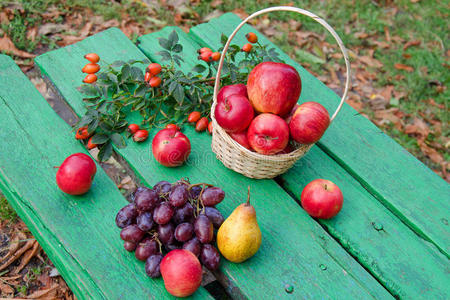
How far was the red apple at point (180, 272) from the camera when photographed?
1.40 m

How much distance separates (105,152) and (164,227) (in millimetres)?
640

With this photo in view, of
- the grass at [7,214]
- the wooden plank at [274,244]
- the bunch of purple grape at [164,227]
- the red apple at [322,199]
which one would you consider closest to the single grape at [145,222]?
the bunch of purple grape at [164,227]

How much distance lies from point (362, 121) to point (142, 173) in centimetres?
126

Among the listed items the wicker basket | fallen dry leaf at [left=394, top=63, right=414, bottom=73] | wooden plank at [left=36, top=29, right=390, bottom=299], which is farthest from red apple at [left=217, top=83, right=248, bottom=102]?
fallen dry leaf at [left=394, top=63, right=414, bottom=73]

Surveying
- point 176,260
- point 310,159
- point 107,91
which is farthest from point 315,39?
point 176,260

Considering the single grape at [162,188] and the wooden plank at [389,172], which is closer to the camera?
the single grape at [162,188]

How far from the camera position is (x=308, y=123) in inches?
64.6

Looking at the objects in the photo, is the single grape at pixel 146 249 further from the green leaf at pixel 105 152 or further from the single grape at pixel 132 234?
the green leaf at pixel 105 152

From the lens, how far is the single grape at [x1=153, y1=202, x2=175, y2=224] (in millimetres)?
1478

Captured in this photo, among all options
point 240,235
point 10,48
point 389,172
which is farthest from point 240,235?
point 10,48

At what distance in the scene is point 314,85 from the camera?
7.90 feet

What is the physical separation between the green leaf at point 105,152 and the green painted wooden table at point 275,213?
0.23 feet

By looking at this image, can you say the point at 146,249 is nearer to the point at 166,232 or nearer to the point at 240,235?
the point at 166,232

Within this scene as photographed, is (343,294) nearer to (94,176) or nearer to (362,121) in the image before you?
(362,121)
